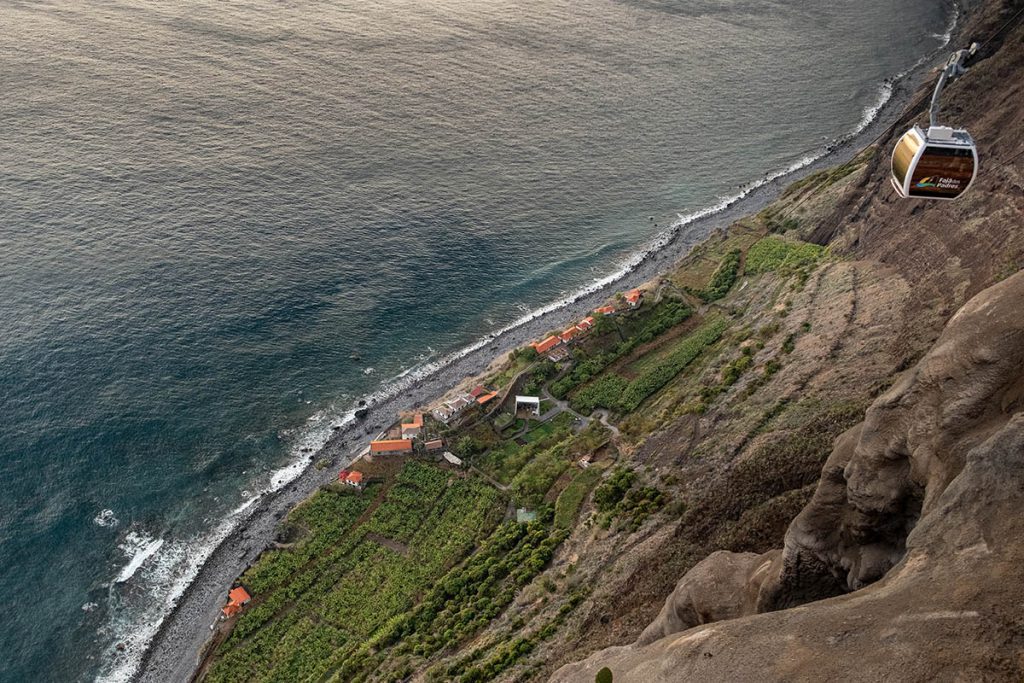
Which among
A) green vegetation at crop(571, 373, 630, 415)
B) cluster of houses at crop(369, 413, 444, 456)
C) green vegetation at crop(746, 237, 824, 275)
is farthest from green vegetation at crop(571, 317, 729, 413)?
cluster of houses at crop(369, 413, 444, 456)

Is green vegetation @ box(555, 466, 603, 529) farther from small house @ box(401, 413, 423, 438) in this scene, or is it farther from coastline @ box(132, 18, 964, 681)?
coastline @ box(132, 18, 964, 681)

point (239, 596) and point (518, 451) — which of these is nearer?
point (239, 596)

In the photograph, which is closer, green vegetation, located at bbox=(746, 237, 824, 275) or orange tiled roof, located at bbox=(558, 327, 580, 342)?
green vegetation, located at bbox=(746, 237, 824, 275)

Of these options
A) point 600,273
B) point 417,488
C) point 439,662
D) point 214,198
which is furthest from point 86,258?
point 439,662

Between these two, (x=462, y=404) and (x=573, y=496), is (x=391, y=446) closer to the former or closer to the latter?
(x=462, y=404)

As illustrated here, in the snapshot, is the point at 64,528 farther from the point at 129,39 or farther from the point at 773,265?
the point at 129,39

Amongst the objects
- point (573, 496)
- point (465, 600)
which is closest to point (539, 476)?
point (573, 496)

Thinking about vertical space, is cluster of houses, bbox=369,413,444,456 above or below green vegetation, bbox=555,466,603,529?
below
